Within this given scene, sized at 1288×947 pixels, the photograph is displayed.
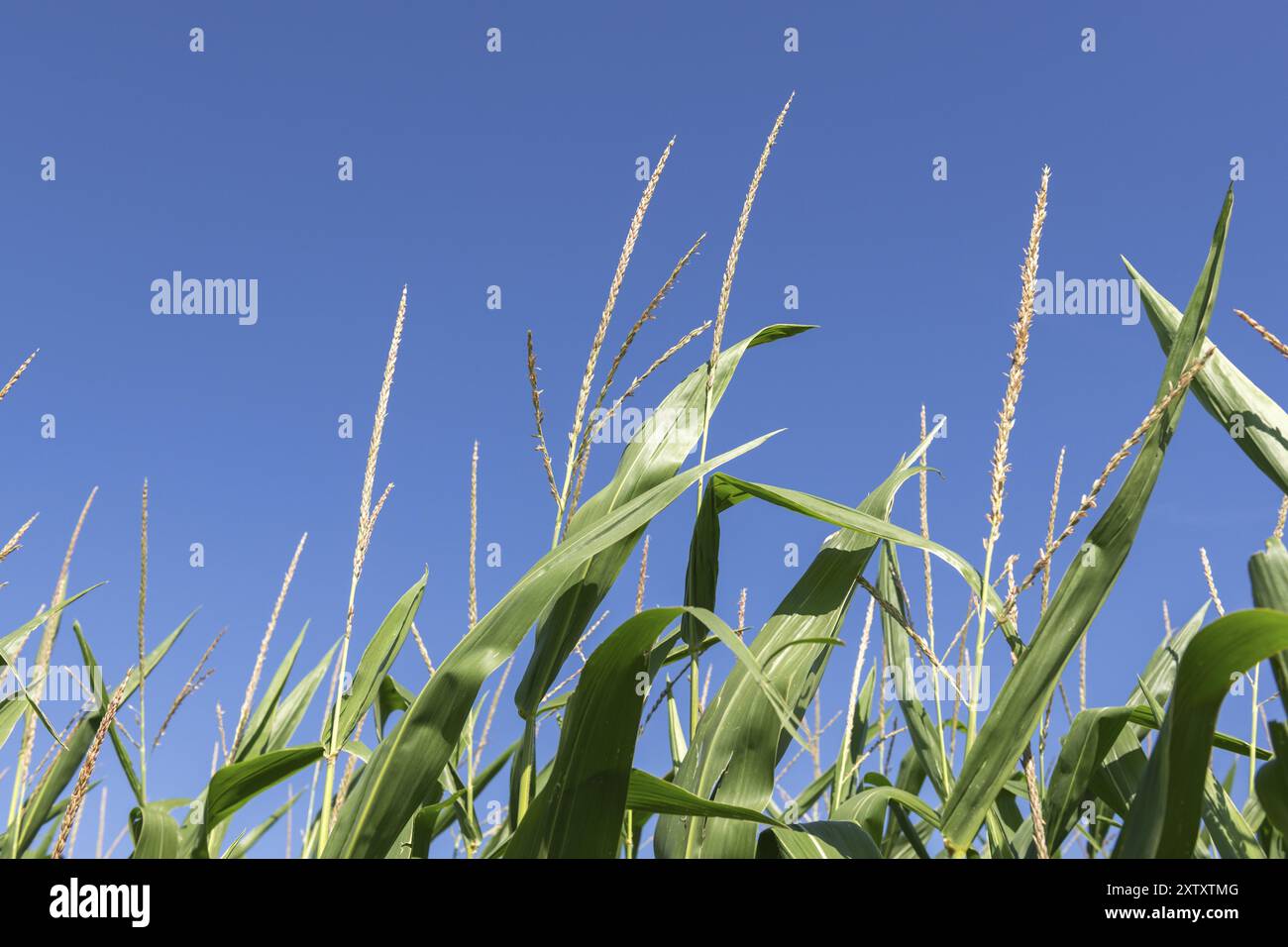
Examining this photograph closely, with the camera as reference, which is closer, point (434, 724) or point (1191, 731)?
point (1191, 731)

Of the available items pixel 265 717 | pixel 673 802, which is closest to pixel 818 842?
pixel 673 802

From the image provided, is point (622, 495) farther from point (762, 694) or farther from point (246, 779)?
point (246, 779)

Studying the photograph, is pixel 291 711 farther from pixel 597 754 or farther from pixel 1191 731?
pixel 1191 731

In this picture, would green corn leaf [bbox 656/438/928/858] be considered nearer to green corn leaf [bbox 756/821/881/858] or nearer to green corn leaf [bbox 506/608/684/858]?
green corn leaf [bbox 756/821/881/858]

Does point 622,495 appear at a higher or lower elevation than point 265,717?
higher

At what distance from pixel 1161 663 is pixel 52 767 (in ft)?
7.57

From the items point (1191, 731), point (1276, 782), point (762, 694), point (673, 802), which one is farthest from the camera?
point (762, 694)

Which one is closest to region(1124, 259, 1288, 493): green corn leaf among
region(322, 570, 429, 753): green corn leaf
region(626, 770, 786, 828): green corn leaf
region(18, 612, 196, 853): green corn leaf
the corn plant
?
the corn plant

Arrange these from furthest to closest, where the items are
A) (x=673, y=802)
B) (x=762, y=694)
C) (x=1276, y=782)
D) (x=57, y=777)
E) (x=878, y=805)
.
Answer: (x=57, y=777), (x=878, y=805), (x=762, y=694), (x=673, y=802), (x=1276, y=782)

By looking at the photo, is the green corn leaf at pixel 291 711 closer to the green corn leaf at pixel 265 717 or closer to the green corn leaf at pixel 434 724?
the green corn leaf at pixel 265 717

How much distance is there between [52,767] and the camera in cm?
173

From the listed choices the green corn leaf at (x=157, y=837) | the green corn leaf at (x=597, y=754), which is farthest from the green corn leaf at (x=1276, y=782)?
the green corn leaf at (x=157, y=837)

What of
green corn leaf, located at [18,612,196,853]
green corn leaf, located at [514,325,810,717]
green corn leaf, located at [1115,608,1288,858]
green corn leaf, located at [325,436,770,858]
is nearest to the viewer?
green corn leaf, located at [1115,608,1288,858]
